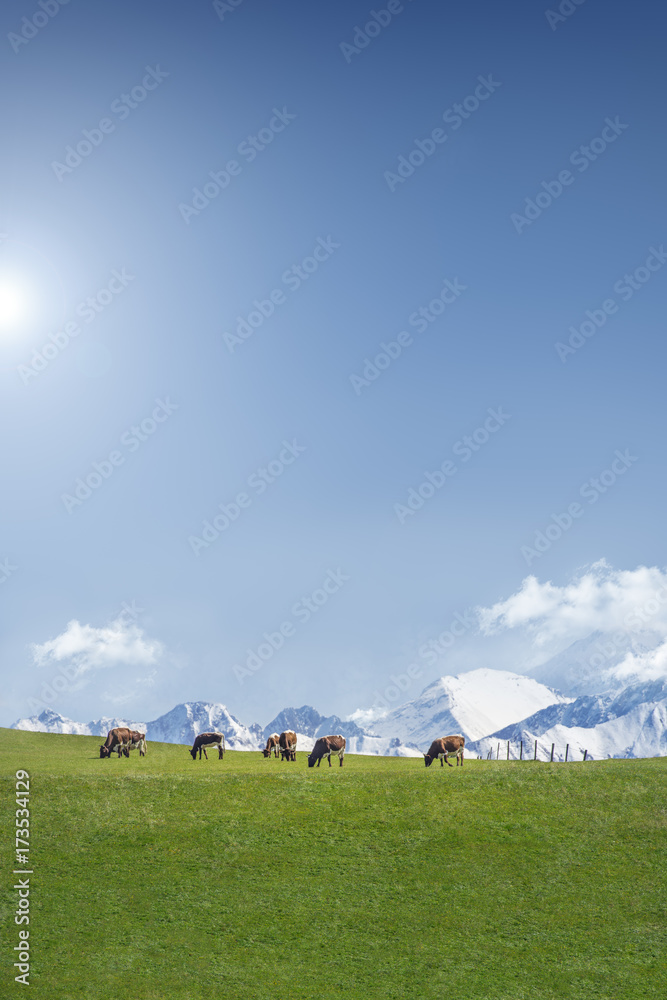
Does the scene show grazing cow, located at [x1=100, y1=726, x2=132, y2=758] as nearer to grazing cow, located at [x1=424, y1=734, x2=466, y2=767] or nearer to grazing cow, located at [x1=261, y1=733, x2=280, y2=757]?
grazing cow, located at [x1=261, y1=733, x2=280, y2=757]

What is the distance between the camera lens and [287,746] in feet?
199

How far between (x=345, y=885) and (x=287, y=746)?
101 feet

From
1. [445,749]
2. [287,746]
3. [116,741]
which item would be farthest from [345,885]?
[116,741]

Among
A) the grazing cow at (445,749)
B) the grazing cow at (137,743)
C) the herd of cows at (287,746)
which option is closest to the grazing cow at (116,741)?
the herd of cows at (287,746)

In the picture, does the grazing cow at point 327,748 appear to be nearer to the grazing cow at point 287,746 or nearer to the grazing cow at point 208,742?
the grazing cow at point 287,746

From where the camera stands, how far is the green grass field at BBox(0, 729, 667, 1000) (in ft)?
83.9

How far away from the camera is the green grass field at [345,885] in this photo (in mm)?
25578

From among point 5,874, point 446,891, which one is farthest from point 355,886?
point 5,874

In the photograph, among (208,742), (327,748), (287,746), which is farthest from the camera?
(287,746)

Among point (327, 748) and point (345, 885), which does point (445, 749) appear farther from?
point (345, 885)

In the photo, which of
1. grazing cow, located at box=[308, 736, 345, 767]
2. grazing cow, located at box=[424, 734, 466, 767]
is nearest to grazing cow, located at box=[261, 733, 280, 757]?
grazing cow, located at box=[308, 736, 345, 767]

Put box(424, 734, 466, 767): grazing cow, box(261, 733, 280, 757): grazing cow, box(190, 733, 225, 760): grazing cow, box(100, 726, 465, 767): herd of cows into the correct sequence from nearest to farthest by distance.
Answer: box(100, 726, 465, 767): herd of cows < box(424, 734, 466, 767): grazing cow < box(190, 733, 225, 760): grazing cow < box(261, 733, 280, 757): grazing cow

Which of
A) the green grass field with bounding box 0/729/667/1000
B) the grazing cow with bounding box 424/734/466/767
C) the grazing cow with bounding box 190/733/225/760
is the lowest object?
the green grass field with bounding box 0/729/667/1000

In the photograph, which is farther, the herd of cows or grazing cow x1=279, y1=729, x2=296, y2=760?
grazing cow x1=279, y1=729, x2=296, y2=760
